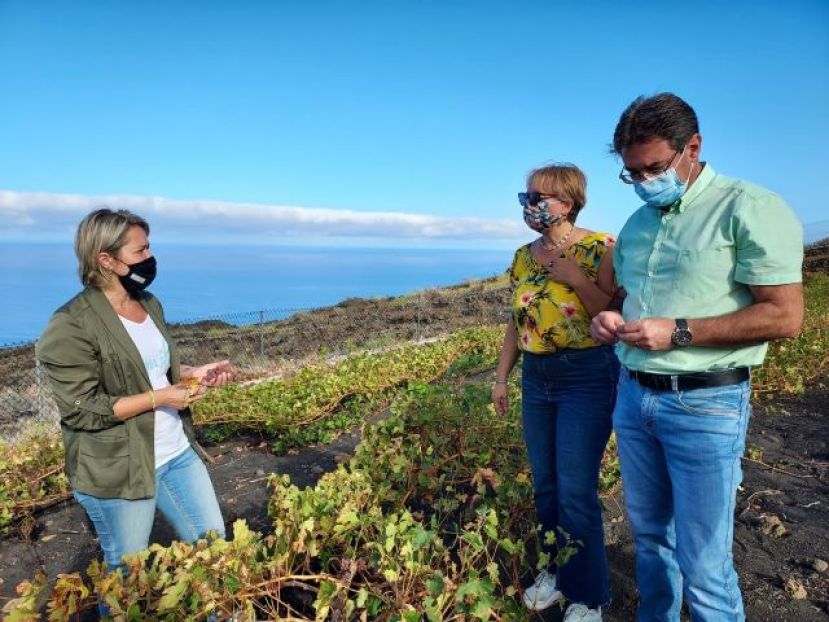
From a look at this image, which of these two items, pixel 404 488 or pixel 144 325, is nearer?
pixel 144 325

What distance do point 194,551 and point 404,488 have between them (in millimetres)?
1713

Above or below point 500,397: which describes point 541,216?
above

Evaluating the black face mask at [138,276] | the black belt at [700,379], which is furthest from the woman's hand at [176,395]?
the black belt at [700,379]

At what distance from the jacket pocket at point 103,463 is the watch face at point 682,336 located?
7.59 feet

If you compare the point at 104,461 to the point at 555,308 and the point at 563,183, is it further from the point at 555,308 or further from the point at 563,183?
the point at 563,183

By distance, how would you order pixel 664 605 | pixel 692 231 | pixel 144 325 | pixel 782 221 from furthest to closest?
pixel 144 325, pixel 664 605, pixel 692 231, pixel 782 221

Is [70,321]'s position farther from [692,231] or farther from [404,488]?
[692,231]

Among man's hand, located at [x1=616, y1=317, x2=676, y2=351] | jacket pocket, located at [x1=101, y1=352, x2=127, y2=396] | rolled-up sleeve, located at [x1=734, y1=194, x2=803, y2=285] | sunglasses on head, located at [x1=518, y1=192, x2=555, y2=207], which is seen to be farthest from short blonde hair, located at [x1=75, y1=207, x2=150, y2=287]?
rolled-up sleeve, located at [x1=734, y1=194, x2=803, y2=285]

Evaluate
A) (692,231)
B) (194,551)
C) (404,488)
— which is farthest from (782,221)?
(404,488)

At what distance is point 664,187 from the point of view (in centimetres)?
202

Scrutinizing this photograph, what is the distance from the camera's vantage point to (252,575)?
204 cm

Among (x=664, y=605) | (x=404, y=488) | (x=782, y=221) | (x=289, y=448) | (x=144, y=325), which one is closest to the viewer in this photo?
(x=782, y=221)

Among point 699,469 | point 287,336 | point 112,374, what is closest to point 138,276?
point 112,374

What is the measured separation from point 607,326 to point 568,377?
17.1 inches
